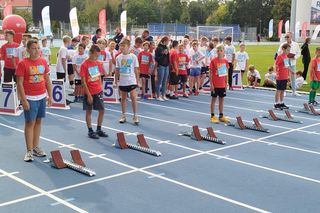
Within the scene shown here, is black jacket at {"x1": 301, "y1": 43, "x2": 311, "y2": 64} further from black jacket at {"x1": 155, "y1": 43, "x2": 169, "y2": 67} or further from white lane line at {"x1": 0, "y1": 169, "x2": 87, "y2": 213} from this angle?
white lane line at {"x1": 0, "y1": 169, "x2": 87, "y2": 213}

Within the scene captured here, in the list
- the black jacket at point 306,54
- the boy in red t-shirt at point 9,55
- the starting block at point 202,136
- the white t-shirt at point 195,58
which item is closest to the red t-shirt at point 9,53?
the boy in red t-shirt at point 9,55

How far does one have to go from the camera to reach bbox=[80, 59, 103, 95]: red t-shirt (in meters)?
8.67

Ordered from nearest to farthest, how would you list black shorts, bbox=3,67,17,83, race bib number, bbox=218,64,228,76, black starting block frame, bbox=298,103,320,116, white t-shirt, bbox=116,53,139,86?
white t-shirt, bbox=116,53,139,86
race bib number, bbox=218,64,228,76
black shorts, bbox=3,67,17,83
black starting block frame, bbox=298,103,320,116

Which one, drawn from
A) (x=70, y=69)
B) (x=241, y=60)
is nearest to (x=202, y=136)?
(x=70, y=69)

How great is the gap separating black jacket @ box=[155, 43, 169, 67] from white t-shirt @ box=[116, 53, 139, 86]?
342 cm

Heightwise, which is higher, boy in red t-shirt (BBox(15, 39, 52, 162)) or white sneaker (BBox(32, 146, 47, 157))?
boy in red t-shirt (BBox(15, 39, 52, 162))

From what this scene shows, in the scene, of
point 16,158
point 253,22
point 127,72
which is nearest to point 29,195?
point 16,158

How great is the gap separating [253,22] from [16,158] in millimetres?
99948

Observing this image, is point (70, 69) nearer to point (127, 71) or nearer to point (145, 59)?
point (145, 59)

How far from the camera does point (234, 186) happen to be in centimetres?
636

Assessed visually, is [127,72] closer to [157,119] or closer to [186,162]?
[157,119]

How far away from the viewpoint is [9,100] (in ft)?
36.8

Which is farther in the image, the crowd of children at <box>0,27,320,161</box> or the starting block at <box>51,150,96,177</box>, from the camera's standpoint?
the crowd of children at <box>0,27,320,161</box>

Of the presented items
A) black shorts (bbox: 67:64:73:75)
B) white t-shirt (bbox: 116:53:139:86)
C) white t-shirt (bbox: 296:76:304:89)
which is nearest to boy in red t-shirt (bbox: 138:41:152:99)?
black shorts (bbox: 67:64:73:75)
